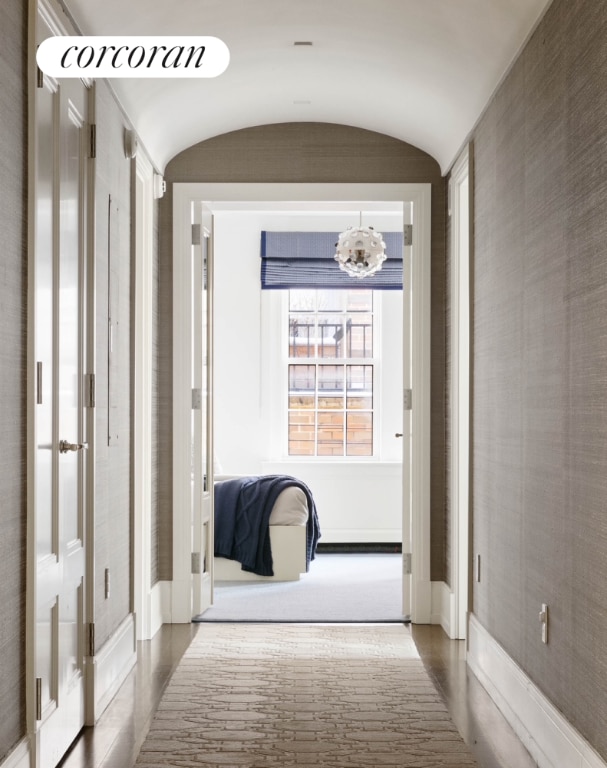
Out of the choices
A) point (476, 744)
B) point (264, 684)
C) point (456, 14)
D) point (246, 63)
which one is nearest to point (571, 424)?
point (476, 744)

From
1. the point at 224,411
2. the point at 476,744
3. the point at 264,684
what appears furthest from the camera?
the point at 224,411

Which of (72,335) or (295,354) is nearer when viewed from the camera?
(72,335)

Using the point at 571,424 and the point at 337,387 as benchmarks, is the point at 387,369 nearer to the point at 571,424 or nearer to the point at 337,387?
the point at 337,387

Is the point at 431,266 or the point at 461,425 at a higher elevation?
the point at 431,266

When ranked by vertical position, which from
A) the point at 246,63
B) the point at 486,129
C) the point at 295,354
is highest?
the point at 246,63

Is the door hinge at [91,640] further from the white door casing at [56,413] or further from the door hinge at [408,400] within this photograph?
the door hinge at [408,400]

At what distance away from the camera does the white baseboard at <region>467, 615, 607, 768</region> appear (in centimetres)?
268

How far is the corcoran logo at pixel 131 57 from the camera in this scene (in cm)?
273

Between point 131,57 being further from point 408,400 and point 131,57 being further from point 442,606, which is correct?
point 442,606

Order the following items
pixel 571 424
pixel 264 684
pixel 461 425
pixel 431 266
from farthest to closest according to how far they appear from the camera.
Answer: pixel 431 266 → pixel 461 425 → pixel 264 684 → pixel 571 424

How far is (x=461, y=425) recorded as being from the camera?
4863mm

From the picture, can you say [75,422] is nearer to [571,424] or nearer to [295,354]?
[571,424]

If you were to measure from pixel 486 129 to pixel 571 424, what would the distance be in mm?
1791

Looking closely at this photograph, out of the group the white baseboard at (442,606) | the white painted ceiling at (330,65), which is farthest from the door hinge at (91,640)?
the white painted ceiling at (330,65)
